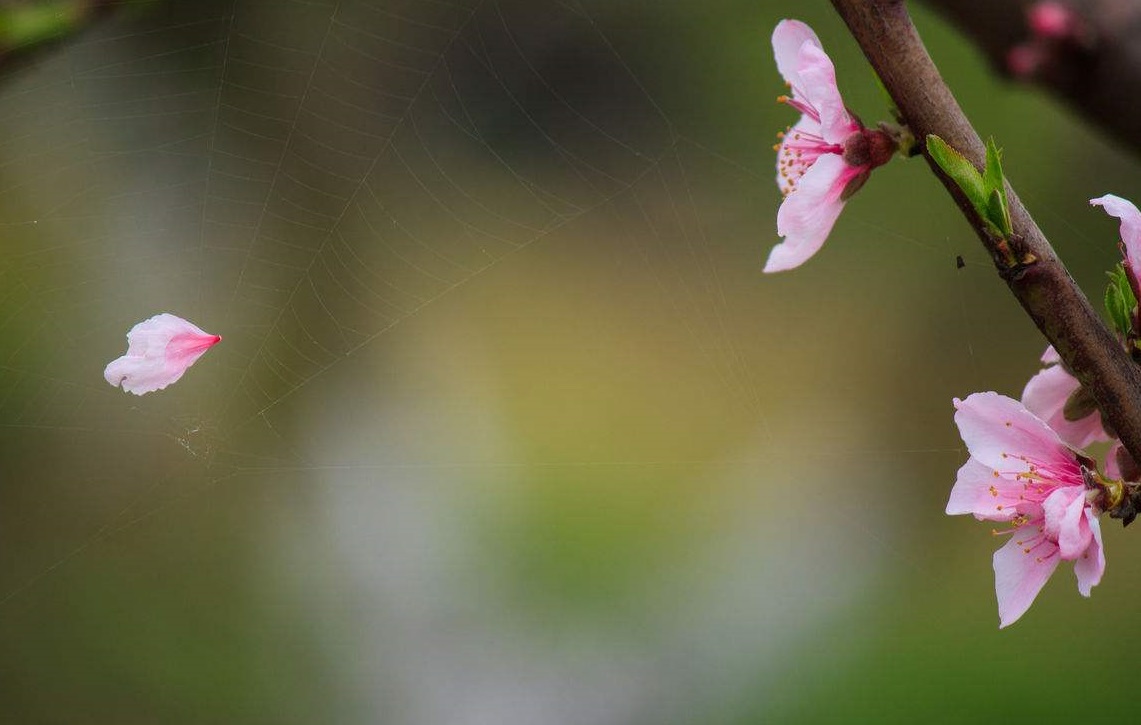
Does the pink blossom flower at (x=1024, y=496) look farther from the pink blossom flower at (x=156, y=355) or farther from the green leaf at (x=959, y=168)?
the pink blossom flower at (x=156, y=355)

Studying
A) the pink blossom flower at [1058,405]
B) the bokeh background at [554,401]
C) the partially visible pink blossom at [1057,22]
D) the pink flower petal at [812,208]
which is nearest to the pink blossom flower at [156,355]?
the pink flower petal at [812,208]

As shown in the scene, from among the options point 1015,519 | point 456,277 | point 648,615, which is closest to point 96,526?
point 456,277

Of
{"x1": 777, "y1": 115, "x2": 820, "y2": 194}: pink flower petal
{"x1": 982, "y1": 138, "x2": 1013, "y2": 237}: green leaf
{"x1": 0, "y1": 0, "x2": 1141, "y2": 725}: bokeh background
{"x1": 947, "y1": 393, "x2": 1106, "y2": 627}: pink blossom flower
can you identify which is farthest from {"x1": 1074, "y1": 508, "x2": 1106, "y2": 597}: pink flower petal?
{"x1": 0, "y1": 0, "x2": 1141, "y2": 725}: bokeh background

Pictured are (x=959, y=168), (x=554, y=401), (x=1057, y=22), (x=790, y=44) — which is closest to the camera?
(x=959, y=168)

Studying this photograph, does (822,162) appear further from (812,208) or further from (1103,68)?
(1103,68)

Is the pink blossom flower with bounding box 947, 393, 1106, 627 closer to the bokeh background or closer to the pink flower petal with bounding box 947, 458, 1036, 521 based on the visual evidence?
the pink flower petal with bounding box 947, 458, 1036, 521

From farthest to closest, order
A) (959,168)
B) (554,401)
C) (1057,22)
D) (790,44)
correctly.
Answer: (554,401) → (1057,22) → (790,44) → (959,168)

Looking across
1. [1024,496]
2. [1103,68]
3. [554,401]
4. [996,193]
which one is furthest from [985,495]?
[554,401]
